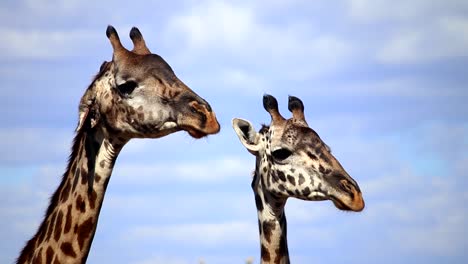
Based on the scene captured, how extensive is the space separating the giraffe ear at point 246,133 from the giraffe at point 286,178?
74 millimetres

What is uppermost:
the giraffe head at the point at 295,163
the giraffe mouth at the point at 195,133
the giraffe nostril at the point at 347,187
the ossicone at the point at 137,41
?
the ossicone at the point at 137,41

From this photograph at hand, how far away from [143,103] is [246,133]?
3682 mm

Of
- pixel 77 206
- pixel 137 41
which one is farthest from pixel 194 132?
pixel 137 41

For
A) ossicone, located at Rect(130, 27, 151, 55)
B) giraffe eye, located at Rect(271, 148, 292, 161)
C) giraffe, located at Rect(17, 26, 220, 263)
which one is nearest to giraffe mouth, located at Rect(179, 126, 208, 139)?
giraffe, located at Rect(17, 26, 220, 263)

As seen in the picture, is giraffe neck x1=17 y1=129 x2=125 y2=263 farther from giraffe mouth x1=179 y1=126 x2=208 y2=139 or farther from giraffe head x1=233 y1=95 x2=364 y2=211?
giraffe head x1=233 y1=95 x2=364 y2=211

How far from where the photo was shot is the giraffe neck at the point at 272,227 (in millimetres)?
13883

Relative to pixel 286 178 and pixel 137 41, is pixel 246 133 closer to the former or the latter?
pixel 286 178

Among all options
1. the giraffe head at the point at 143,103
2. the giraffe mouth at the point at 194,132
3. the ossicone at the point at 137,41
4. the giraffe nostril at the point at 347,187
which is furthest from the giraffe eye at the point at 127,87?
the giraffe nostril at the point at 347,187

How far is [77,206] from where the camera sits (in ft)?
37.3

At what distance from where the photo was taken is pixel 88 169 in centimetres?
1161

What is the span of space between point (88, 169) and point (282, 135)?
402 cm

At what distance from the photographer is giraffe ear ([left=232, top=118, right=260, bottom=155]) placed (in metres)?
14.9

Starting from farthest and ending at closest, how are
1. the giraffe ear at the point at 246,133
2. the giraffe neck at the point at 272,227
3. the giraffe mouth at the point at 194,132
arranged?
the giraffe ear at the point at 246,133 < the giraffe neck at the point at 272,227 < the giraffe mouth at the point at 194,132

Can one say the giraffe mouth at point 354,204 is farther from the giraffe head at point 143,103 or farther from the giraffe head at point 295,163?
the giraffe head at point 143,103
